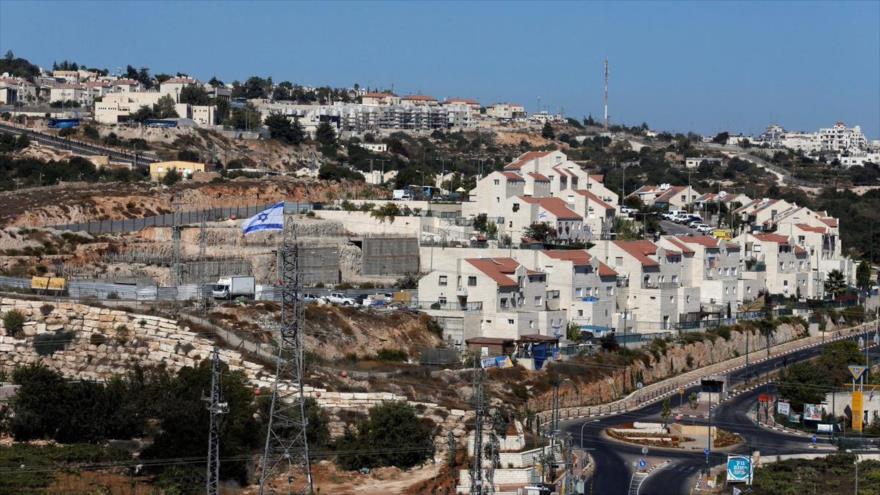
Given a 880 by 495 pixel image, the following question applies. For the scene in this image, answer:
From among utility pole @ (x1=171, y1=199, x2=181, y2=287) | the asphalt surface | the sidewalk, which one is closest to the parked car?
utility pole @ (x1=171, y1=199, x2=181, y2=287)

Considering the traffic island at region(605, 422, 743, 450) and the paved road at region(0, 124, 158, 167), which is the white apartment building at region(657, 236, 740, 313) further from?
the paved road at region(0, 124, 158, 167)

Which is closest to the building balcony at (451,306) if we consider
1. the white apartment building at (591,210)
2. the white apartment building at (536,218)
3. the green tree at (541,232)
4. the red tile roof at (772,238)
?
the green tree at (541,232)

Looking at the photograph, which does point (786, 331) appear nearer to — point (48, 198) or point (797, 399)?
point (797, 399)

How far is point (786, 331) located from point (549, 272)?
14.7m

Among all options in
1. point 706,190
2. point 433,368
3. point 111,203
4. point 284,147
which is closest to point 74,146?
point 284,147

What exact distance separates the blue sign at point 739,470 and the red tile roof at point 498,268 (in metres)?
18.3

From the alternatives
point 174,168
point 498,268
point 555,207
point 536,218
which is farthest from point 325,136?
point 498,268

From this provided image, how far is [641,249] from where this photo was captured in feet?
236

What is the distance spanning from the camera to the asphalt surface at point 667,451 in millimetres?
43812

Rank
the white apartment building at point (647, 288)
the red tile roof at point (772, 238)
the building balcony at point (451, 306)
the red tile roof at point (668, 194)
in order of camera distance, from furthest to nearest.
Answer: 1. the red tile roof at point (668, 194)
2. the red tile roof at point (772, 238)
3. the white apartment building at point (647, 288)
4. the building balcony at point (451, 306)

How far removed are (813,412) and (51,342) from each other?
24.5 meters

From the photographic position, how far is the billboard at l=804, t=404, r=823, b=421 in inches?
2172

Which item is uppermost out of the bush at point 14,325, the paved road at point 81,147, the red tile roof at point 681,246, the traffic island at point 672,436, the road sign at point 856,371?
the paved road at point 81,147

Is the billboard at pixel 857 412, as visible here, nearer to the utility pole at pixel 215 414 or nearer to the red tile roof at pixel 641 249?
the red tile roof at pixel 641 249
